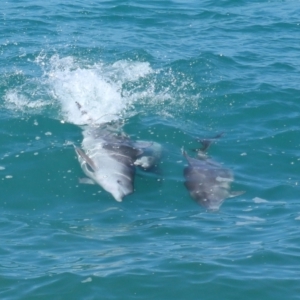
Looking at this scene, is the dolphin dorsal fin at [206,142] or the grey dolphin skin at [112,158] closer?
the grey dolphin skin at [112,158]

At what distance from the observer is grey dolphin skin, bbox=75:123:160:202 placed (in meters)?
11.7

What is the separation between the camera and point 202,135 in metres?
13.7

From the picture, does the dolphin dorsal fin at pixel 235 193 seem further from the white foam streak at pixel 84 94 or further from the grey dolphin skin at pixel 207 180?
the white foam streak at pixel 84 94

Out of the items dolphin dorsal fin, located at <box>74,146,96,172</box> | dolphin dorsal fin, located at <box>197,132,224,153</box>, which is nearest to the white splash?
dolphin dorsal fin, located at <box>197,132,224,153</box>

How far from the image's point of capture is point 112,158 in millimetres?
12484

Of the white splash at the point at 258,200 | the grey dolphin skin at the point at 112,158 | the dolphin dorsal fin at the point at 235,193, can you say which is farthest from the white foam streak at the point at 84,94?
the white splash at the point at 258,200

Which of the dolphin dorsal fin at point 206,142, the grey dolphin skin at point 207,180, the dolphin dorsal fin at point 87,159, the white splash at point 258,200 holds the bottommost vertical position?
the white splash at point 258,200

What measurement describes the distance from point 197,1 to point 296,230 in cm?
1578

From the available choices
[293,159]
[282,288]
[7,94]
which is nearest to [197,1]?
[7,94]

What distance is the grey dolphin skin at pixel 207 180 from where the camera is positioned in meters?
11.3

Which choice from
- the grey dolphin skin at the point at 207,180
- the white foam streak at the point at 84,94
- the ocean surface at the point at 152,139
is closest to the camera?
the ocean surface at the point at 152,139

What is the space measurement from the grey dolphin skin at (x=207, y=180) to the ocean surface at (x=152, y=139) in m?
0.16

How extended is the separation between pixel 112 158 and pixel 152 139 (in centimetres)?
131

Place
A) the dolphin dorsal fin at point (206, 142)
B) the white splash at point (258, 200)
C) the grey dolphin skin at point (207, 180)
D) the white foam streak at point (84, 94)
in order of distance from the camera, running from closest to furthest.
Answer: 1. the white splash at point (258, 200)
2. the grey dolphin skin at point (207, 180)
3. the dolphin dorsal fin at point (206, 142)
4. the white foam streak at point (84, 94)
